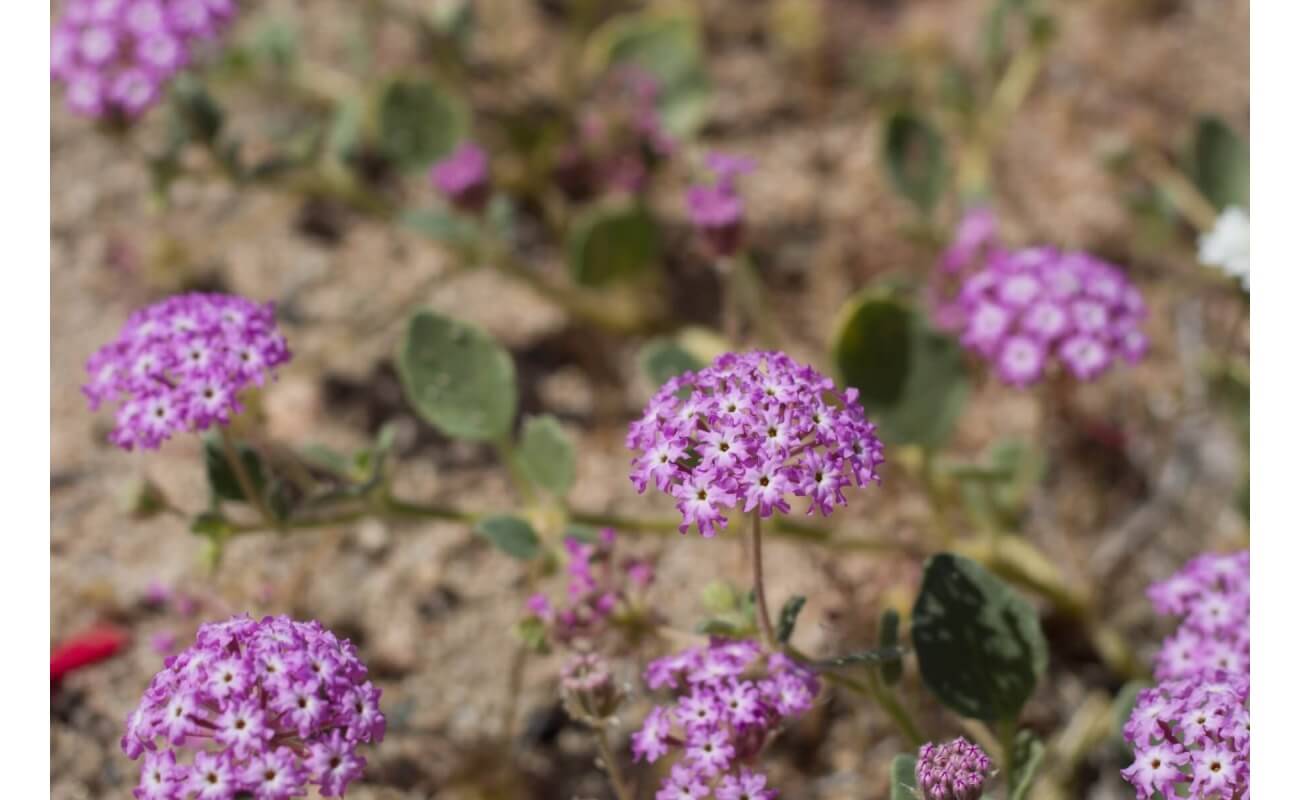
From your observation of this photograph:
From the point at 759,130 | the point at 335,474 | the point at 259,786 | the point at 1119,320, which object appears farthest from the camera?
the point at 759,130

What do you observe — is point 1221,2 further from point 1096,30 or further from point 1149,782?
point 1149,782

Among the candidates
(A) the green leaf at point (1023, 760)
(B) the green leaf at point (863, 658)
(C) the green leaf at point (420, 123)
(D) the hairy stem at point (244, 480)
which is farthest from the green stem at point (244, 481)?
(A) the green leaf at point (1023, 760)

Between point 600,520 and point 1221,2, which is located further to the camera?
point 1221,2

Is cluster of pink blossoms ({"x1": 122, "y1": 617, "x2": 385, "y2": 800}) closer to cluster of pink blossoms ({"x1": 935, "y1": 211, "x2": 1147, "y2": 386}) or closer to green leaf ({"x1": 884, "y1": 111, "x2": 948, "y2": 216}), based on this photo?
cluster of pink blossoms ({"x1": 935, "y1": 211, "x2": 1147, "y2": 386})

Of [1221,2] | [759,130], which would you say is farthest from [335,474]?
[1221,2]

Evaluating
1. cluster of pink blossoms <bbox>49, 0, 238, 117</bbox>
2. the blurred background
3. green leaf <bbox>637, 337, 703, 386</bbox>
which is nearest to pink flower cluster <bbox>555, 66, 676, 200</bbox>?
the blurred background

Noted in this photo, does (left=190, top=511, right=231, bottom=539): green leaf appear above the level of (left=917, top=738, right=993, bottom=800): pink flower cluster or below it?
above
